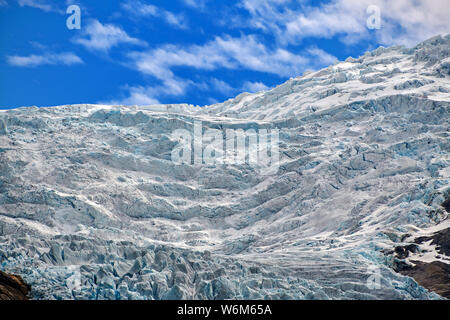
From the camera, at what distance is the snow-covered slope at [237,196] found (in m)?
49.0

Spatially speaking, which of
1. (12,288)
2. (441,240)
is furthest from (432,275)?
Result: (12,288)

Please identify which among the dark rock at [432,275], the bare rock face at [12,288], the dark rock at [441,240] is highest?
the dark rock at [441,240]

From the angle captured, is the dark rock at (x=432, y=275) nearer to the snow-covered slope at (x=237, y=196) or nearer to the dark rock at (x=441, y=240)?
the dark rock at (x=441, y=240)

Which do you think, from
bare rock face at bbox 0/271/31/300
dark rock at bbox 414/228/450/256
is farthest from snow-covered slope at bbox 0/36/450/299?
dark rock at bbox 414/228/450/256

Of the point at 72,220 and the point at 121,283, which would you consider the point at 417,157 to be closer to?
the point at 72,220

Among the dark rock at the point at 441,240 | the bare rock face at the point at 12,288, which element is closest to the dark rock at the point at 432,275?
the dark rock at the point at 441,240

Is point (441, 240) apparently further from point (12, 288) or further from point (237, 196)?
point (12, 288)

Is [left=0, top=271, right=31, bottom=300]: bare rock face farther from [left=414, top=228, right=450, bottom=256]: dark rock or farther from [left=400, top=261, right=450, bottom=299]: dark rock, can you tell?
[left=414, top=228, right=450, bottom=256]: dark rock

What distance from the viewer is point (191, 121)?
318 ft

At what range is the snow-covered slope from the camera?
49.0m

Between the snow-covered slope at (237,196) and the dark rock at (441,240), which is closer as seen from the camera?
the snow-covered slope at (237,196)

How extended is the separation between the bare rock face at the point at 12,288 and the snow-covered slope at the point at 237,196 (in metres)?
0.53

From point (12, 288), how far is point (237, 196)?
38500 mm
